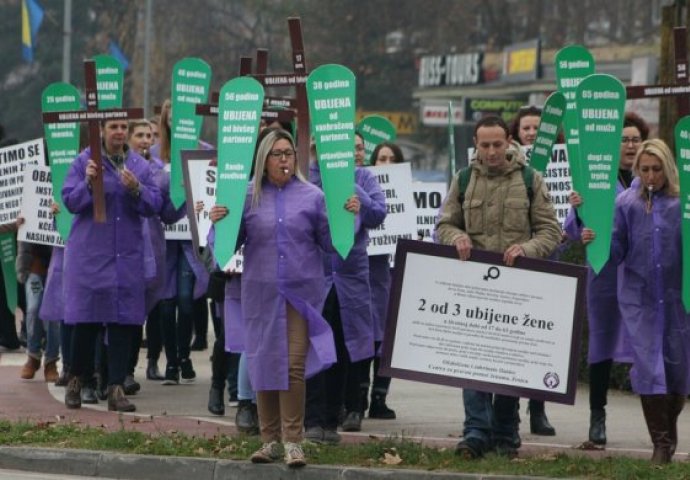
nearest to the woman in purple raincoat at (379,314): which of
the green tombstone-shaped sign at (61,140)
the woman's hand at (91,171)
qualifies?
the woman's hand at (91,171)

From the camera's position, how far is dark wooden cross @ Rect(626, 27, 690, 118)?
405 inches

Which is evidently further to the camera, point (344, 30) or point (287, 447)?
point (344, 30)

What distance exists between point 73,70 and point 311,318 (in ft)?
168

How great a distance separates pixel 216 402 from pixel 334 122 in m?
2.81

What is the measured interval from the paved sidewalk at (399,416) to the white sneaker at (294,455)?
1066 mm

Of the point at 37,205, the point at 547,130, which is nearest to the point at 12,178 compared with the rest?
the point at 37,205

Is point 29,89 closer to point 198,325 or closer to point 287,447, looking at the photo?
point 198,325

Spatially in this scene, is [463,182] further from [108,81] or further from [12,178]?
[12,178]

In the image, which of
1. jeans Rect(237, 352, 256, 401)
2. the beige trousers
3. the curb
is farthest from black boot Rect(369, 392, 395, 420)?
the curb

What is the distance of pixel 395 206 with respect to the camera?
41.6 ft

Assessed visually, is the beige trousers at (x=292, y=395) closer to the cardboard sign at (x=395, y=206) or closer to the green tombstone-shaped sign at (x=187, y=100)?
the cardboard sign at (x=395, y=206)

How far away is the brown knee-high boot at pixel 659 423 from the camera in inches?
385

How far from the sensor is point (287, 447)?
384 inches

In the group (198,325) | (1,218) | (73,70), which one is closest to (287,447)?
(1,218)
